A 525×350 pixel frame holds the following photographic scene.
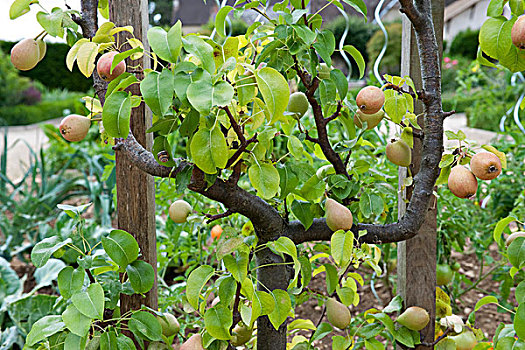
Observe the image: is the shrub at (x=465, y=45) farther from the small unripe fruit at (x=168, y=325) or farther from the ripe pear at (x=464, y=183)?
the small unripe fruit at (x=168, y=325)

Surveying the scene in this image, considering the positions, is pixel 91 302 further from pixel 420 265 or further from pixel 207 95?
pixel 420 265

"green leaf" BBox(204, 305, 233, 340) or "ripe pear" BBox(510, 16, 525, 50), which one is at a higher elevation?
"ripe pear" BBox(510, 16, 525, 50)

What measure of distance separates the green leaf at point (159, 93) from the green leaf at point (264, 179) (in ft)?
0.63

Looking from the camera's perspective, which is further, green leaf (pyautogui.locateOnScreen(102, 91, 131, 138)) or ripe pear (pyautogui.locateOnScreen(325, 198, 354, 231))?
ripe pear (pyautogui.locateOnScreen(325, 198, 354, 231))

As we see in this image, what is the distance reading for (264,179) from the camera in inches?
31.4

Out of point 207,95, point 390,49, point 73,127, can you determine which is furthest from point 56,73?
point 207,95

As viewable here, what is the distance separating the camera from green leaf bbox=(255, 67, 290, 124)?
67cm

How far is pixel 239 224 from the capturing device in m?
1.83

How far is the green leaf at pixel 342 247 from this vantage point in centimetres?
88

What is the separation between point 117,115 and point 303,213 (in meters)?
0.40

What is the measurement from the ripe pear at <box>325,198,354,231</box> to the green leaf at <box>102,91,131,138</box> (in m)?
0.40

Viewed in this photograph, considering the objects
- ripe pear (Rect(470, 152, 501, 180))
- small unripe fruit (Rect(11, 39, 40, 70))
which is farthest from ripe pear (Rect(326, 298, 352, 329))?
small unripe fruit (Rect(11, 39, 40, 70))

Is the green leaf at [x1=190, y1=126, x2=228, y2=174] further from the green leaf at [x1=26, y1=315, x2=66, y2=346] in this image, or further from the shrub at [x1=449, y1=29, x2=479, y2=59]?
the shrub at [x1=449, y1=29, x2=479, y2=59]

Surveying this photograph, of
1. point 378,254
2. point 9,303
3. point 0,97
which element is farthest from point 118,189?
point 0,97
